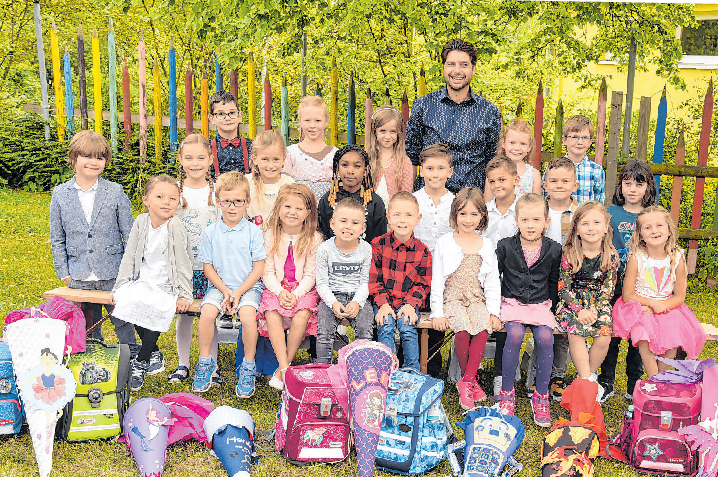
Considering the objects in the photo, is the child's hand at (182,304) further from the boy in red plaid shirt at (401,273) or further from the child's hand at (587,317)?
the child's hand at (587,317)

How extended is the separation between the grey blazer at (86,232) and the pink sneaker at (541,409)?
9.34ft

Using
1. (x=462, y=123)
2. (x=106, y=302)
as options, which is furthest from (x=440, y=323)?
(x=106, y=302)

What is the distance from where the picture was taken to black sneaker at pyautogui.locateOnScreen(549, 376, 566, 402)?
4.69m

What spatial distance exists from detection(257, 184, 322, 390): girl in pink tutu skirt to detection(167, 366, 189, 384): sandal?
0.62 meters

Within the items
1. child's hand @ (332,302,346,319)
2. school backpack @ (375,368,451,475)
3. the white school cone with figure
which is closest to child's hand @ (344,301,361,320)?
child's hand @ (332,302,346,319)

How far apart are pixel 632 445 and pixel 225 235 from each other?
108 inches

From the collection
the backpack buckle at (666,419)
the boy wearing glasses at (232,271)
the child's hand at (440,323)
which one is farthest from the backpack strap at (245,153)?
the backpack buckle at (666,419)

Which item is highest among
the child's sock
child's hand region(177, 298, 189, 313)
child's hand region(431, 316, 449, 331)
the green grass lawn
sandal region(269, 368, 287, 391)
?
child's hand region(177, 298, 189, 313)

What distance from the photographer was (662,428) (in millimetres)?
3807

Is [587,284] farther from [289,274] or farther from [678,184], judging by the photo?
→ [678,184]

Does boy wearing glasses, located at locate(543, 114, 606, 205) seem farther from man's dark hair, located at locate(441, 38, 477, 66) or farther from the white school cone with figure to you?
the white school cone with figure

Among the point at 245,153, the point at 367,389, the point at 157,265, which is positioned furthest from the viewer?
the point at 245,153

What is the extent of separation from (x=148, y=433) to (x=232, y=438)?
0.44 m

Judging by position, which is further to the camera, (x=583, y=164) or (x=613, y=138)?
(x=613, y=138)
